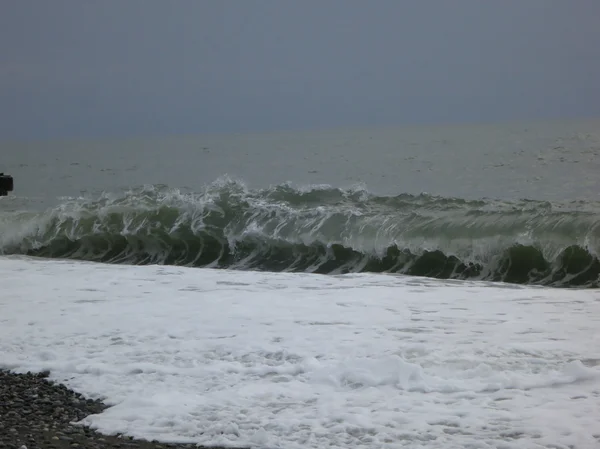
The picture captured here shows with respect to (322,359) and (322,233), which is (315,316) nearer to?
(322,359)

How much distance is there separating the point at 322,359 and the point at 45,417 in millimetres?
2171

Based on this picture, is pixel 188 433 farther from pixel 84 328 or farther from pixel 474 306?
pixel 474 306

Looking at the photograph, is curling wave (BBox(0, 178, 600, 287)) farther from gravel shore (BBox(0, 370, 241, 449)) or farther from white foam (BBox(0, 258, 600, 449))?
gravel shore (BBox(0, 370, 241, 449))

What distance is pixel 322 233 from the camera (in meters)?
13.6

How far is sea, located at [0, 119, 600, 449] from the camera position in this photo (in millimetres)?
4750

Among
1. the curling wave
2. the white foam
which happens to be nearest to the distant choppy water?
the curling wave

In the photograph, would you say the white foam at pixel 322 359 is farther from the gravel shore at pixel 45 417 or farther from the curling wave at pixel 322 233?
the curling wave at pixel 322 233

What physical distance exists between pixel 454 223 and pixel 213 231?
4.58m

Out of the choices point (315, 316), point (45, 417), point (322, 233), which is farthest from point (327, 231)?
point (45, 417)

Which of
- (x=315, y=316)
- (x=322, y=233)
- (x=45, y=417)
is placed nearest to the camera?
(x=45, y=417)

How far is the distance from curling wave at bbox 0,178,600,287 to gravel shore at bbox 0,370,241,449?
6.72m

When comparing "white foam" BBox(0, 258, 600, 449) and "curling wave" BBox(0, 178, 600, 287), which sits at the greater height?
"curling wave" BBox(0, 178, 600, 287)

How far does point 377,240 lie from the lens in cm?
1295

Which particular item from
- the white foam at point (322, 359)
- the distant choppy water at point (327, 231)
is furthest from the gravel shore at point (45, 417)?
the distant choppy water at point (327, 231)
